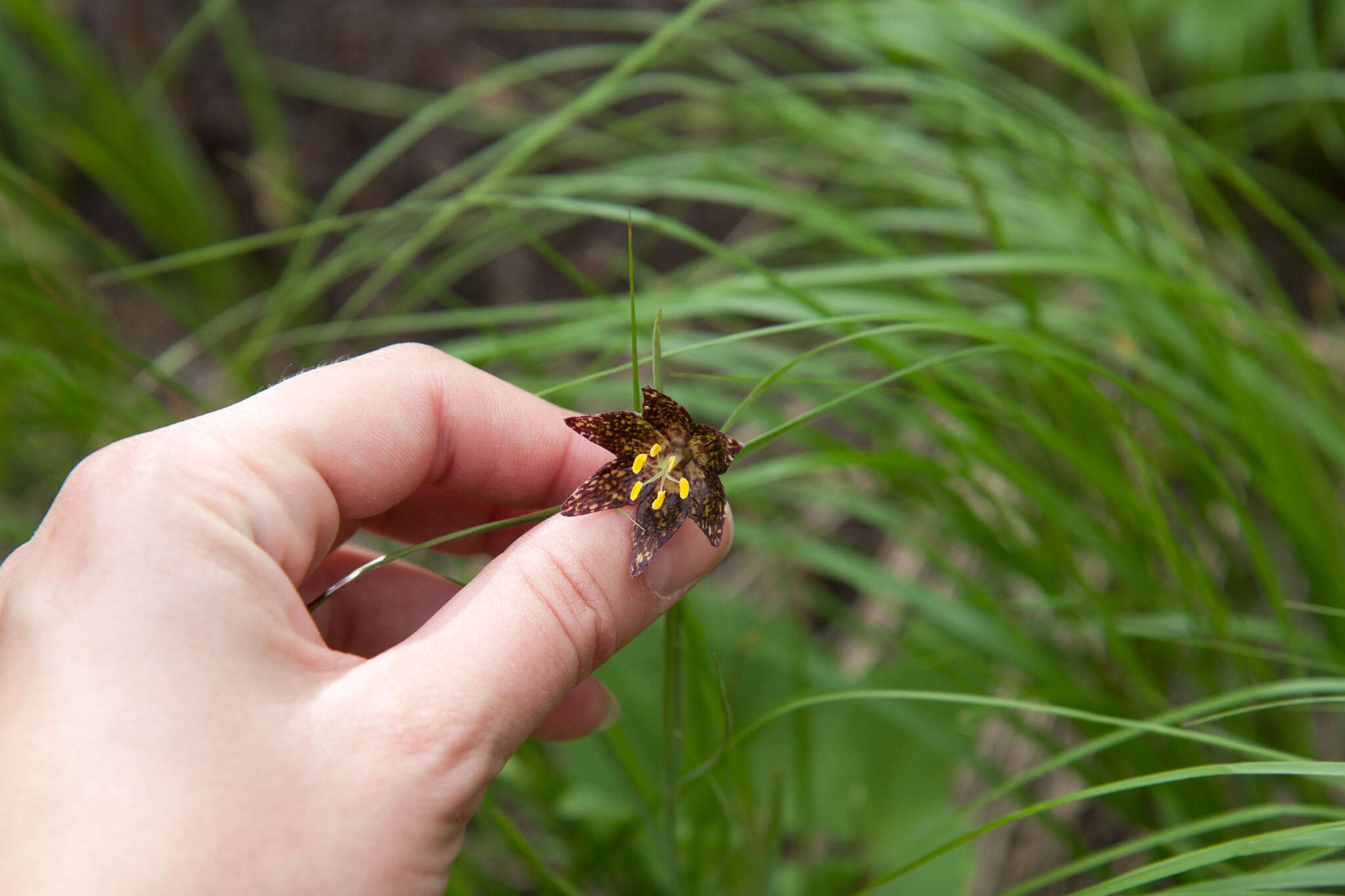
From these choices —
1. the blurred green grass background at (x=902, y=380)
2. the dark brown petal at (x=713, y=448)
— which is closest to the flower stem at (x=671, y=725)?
the blurred green grass background at (x=902, y=380)

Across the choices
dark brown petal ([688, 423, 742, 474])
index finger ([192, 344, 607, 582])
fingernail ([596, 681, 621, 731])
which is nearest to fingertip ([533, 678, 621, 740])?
fingernail ([596, 681, 621, 731])

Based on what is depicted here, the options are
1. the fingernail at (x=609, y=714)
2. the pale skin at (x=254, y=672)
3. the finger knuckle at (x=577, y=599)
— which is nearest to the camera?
the pale skin at (x=254, y=672)

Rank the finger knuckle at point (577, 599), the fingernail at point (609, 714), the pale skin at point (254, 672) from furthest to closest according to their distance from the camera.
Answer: the fingernail at point (609, 714) < the finger knuckle at point (577, 599) < the pale skin at point (254, 672)

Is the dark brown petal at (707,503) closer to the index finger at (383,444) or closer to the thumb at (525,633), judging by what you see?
the thumb at (525,633)

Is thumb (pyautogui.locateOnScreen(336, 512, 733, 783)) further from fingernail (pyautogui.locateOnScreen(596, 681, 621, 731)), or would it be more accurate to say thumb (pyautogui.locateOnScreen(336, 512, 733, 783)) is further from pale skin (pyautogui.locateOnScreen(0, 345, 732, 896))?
fingernail (pyautogui.locateOnScreen(596, 681, 621, 731))

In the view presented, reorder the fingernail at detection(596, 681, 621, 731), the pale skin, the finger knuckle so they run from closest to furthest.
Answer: the pale skin, the finger knuckle, the fingernail at detection(596, 681, 621, 731)

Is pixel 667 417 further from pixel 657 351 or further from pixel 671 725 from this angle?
pixel 671 725

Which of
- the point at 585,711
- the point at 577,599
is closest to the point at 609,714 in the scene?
the point at 585,711

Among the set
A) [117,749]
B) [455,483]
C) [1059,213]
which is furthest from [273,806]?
[1059,213]
